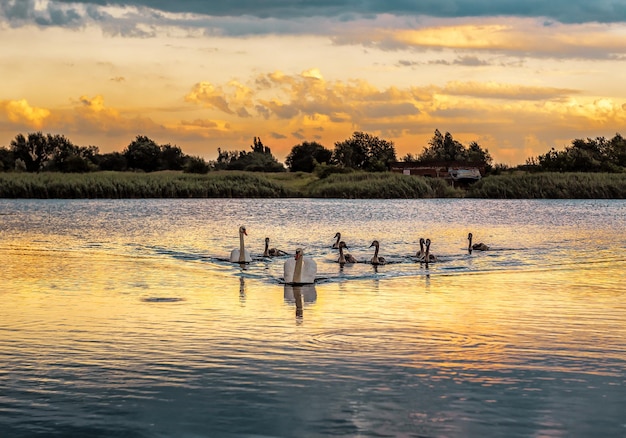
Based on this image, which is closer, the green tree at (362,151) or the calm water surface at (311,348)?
the calm water surface at (311,348)

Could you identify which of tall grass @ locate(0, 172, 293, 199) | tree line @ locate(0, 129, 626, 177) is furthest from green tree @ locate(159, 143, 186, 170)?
tall grass @ locate(0, 172, 293, 199)

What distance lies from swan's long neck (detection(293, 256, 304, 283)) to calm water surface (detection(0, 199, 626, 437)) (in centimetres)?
40

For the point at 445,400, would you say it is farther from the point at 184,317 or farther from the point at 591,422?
the point at 184,317

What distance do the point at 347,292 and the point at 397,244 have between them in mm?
16833

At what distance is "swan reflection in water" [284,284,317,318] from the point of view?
1803 cm

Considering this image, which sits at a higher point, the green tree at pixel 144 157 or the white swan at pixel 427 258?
the green tree at pixel 144 157

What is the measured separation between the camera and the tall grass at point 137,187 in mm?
89750

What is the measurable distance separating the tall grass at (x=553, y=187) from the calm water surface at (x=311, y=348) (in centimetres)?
6682

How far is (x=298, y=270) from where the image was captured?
70.8 feet

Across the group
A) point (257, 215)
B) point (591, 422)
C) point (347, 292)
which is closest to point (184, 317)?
point (347, 292)

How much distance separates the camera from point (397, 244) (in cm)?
3734

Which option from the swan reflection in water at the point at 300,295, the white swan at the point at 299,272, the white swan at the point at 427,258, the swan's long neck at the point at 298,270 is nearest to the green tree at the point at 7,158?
the white swan at the point at 427,258

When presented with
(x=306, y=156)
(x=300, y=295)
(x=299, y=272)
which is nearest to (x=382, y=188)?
(x=306, y=156)

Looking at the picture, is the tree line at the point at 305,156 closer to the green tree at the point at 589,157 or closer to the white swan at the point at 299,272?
the green tree at the point at 589,157
